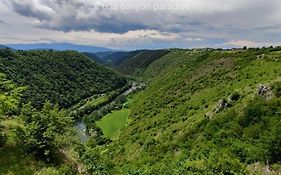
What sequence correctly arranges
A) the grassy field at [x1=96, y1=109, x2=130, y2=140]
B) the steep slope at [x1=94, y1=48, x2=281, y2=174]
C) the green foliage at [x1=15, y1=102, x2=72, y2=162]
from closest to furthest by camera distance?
the green foliage at [x1=15, y1=102, x2=72, y2=162], the steep slope at [x1=94, y1=48, x2=281, y2=174], the grassy field at [x1=96, y1=109, x2=130, y2=140]

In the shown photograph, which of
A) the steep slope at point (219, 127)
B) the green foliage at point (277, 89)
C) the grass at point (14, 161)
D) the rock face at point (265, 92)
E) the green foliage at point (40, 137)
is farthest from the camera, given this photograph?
A: the rock face at point (265, 92)

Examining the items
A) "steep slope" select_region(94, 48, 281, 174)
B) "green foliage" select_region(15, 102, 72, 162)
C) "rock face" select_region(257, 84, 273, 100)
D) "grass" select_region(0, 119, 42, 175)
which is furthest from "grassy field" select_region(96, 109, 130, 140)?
"grass" select_region(0, 119, 42, 175)

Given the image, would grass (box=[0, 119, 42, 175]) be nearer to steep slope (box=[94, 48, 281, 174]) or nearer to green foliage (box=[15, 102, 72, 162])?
green foliage (box=[15, 102, 72, 162])

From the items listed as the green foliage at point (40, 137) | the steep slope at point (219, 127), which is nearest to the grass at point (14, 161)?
the green foliage at point (40, 137)

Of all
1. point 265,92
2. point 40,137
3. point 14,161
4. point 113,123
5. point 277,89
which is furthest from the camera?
point 113,123

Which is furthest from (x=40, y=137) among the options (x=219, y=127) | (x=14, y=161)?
(x=219, y=127)

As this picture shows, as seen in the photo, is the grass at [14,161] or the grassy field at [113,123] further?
the grassy field at [113,123]

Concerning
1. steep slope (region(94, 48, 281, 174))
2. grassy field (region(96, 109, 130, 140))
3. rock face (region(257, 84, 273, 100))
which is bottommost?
grassy field (region(96, 109, 130, 140))

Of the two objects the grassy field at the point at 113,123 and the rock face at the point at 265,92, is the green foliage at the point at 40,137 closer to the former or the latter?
the rock face at the point at 265,92

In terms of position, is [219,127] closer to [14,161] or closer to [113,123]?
[14,161]
